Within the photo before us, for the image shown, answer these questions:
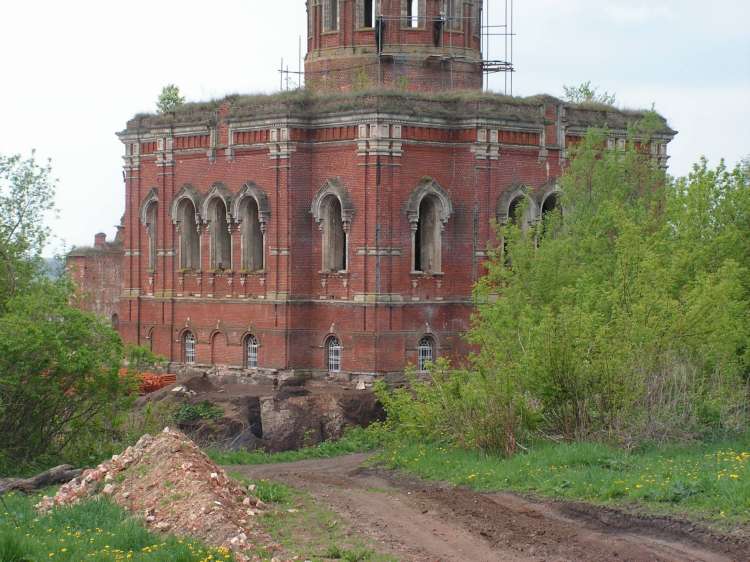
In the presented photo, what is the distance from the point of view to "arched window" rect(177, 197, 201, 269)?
40.2m

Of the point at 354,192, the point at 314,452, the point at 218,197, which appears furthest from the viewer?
the point at 218,197

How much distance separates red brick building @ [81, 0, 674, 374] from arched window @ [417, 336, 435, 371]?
2.4 inches

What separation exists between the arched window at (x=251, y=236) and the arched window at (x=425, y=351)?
18.1ft

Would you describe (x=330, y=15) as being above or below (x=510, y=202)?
above

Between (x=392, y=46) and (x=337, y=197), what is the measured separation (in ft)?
19.1

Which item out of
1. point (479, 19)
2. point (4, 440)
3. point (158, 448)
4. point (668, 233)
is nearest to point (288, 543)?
point (158, 448)

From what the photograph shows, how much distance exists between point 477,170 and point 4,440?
15.5 meters

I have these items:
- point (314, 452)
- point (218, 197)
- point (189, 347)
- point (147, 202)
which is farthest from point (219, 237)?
point (314, 452)

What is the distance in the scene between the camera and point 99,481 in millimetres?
20344

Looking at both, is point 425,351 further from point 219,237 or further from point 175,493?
point 175,493

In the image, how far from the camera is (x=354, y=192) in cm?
3550

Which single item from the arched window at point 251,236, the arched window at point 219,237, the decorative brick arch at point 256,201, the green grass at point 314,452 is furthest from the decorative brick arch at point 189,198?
the green grass at point 314,452

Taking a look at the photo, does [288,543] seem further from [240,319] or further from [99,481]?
[240,319]

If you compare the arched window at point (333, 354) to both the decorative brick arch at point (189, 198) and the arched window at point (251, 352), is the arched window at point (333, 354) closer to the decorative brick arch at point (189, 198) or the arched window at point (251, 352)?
the arched window at point (251, 352)
